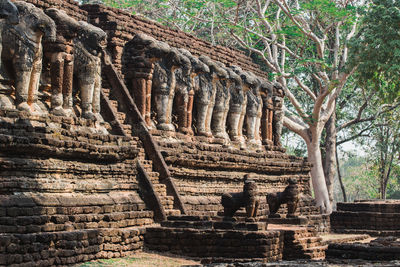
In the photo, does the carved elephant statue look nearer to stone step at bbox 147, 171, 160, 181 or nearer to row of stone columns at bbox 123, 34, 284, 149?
stone step at bbox 147, 171, 160, 181

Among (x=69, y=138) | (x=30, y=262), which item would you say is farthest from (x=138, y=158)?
(x=30, y=262)

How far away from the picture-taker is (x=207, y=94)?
20.6 meters

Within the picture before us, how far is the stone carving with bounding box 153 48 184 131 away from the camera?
1842 centimetres

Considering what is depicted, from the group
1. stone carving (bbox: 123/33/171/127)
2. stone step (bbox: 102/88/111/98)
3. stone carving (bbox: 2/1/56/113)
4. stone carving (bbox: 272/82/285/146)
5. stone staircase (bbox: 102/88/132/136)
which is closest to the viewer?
stone carving (bbox: 2/1/56/113)

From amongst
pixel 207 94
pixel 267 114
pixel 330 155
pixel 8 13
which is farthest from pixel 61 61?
pixel 330 155

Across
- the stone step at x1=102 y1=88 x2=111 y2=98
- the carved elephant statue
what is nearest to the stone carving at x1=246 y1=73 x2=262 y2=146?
the stone step at x1=102 y1=88 x2=111 y2=98

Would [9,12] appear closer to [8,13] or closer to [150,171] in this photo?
[8,13]

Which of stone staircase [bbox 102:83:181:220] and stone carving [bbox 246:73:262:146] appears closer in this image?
stone staircase [bbox 102:83:181:220]

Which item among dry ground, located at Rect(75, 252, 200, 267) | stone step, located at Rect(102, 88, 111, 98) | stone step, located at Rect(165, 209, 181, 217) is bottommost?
dry ground, located at Rect(75, 252, 200, 267)

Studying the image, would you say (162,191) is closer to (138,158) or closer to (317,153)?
(138,158)

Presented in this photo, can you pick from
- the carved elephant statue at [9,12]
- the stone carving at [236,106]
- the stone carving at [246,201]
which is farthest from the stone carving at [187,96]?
the carved elephant statue at [9,12]

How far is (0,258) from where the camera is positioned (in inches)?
393

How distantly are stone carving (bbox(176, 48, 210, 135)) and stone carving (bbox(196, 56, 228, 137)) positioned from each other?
21.5 inches

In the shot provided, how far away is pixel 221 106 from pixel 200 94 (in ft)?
4.02
